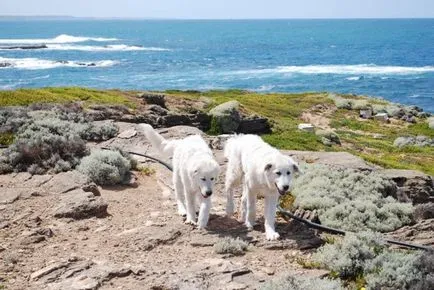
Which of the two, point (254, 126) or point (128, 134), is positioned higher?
point (128, 134)

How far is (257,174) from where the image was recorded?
29.5 feet

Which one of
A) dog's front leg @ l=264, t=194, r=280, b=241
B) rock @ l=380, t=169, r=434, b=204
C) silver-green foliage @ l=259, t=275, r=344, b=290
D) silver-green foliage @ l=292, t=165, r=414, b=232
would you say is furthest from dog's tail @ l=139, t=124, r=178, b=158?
rock @ l=380, t=169, r=434, b=204

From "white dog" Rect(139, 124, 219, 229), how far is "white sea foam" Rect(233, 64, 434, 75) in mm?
96535

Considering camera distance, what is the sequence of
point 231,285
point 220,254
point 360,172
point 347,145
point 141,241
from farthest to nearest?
point 347,145, point 360,172, point 141,241, point 220,254, point 231,285

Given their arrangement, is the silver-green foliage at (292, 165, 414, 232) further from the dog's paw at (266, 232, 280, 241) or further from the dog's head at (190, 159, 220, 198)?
the dog's head at (190, 159, 220, 198)

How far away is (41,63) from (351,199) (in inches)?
4344

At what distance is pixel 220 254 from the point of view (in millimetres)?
8328

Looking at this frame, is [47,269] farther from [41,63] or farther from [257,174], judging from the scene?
[41,63]

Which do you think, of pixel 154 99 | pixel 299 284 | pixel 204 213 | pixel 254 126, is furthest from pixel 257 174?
pixel 154 99

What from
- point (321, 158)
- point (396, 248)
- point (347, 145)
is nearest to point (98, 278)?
point (396, 248)

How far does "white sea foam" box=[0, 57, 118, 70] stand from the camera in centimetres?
10606

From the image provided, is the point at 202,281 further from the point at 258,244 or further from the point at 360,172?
the point at 360,172

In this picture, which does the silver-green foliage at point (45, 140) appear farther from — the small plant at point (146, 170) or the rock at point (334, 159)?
the rock at point (334, 159)

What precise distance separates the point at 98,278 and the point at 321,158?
30.5ft
